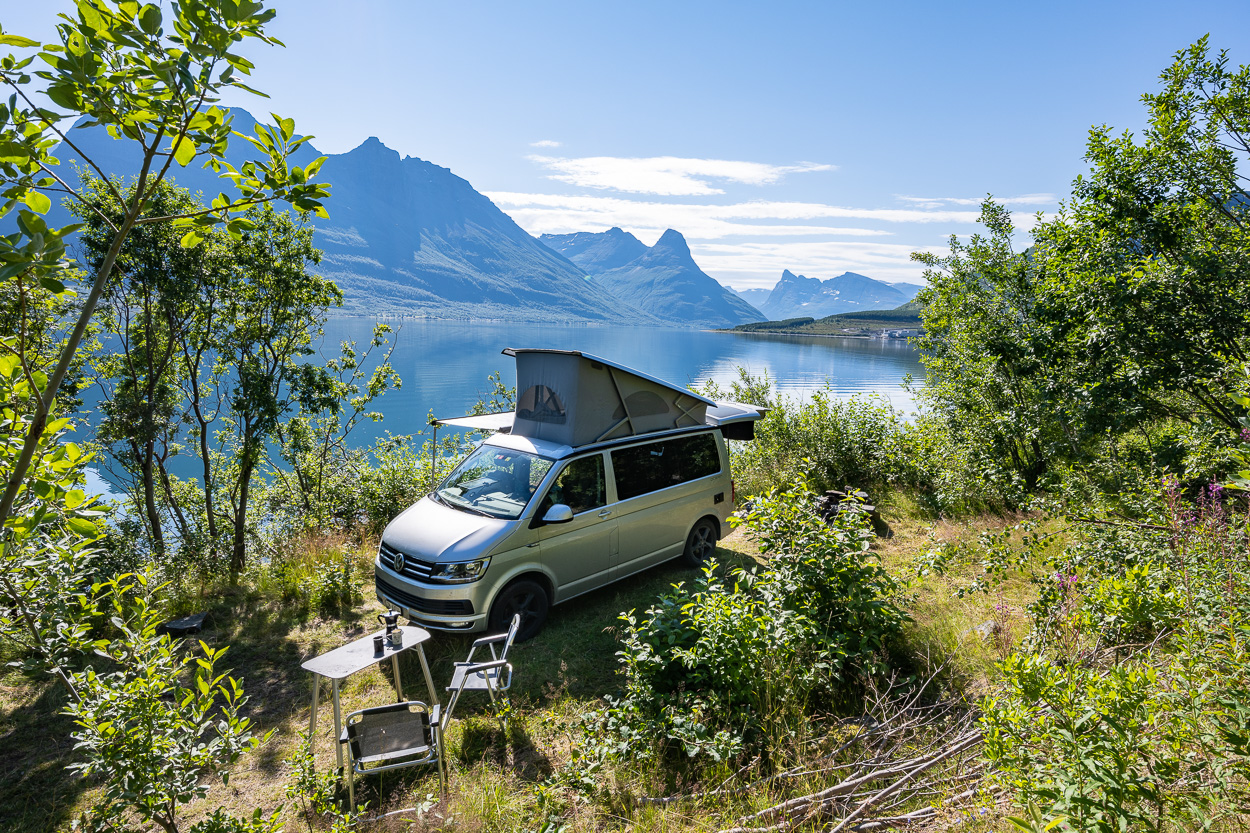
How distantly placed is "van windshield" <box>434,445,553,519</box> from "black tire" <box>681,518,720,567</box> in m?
2.55

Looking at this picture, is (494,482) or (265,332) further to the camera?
(265,332)

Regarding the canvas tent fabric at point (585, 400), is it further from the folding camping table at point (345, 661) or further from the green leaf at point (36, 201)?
the green leaf at point (36, 201)

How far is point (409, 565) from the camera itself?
5.81m

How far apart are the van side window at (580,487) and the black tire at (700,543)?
5.91 feet

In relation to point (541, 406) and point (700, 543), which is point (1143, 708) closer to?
point (700, 543)

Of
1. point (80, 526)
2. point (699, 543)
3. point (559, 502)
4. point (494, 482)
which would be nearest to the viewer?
point (80, 526)

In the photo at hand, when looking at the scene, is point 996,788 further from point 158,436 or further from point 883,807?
point 158,436

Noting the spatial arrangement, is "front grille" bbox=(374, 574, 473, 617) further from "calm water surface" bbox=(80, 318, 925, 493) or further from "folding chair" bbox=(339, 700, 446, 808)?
"calm water surface" bbox=(80, 318, 925, 493)

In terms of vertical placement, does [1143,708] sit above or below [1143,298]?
below

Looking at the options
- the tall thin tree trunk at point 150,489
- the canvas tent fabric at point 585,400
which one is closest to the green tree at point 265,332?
the tall thin tree trunk at point 150,489

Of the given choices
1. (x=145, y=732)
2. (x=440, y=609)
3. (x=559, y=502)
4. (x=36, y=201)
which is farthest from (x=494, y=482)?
(x=36, y=201)

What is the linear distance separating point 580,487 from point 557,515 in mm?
637

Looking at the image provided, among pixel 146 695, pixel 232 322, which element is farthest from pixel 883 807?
pixel 232 322

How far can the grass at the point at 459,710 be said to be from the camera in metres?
3.63
